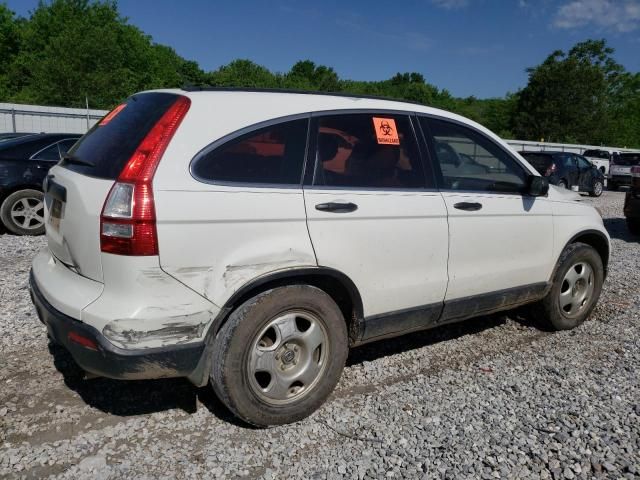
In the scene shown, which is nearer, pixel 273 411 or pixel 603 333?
pixel 273 411

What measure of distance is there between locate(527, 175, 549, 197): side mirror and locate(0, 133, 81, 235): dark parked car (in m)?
6.61

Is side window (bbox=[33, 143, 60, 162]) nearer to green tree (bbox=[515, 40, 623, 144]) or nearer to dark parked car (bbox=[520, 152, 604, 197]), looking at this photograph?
dark parked car (bbox=[520, 152, 604, 197])

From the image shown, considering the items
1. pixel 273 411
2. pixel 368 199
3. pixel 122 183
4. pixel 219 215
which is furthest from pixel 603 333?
pixel 122 183

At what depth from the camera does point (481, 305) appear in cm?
383

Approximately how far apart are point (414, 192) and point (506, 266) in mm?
1082

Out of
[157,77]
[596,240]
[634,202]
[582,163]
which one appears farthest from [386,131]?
[157,77]

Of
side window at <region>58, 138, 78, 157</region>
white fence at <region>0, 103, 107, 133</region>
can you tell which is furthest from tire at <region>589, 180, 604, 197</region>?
white fence at <region>0, 103, 107, 133</region>

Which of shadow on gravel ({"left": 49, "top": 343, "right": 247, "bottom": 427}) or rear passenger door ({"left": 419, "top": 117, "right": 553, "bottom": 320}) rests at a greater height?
rear passenger door ({"left": 419, "top": 117, "right": 553, "bottom": 320})

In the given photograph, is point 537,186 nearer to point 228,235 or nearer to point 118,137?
point 228,235

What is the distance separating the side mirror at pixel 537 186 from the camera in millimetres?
3936

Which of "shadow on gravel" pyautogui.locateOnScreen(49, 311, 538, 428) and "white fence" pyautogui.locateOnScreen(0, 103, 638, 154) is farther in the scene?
"white fence" pyautogui.locateOnScreen(0, 103, 638, 154)

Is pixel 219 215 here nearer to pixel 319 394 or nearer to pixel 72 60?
pixel 319 394

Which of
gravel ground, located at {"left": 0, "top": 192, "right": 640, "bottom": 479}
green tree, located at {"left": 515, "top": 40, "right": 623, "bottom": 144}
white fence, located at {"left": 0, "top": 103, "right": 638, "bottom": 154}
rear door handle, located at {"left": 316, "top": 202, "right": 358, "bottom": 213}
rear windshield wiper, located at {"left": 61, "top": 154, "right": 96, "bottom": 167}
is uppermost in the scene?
green tree, located at {"left": 515, "top": 40, "right": 623, "bottom": 144}

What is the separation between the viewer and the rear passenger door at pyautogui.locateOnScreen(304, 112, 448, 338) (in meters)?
2.94
